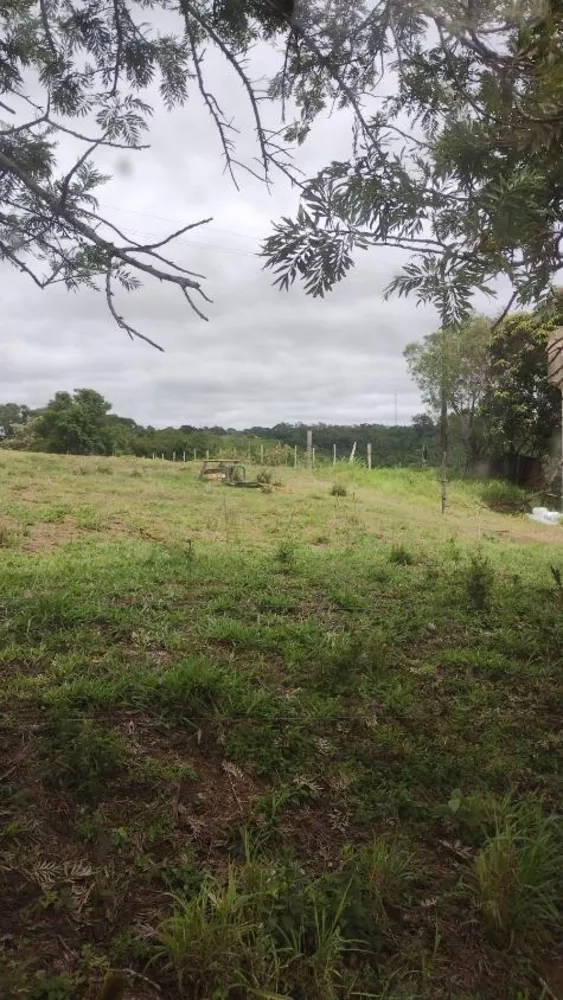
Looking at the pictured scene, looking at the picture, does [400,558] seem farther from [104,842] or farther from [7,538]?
[104,842]

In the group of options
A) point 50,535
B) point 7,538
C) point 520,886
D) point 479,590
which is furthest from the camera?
point 50,535

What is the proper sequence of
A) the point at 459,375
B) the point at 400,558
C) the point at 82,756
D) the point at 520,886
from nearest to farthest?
the point at 520,886 < the point at 82,756 < the point at 400,558 < the point at 459,375

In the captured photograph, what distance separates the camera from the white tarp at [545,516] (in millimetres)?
12400

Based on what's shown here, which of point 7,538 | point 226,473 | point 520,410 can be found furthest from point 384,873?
point 520,410

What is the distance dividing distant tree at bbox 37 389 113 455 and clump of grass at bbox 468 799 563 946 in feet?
25.2

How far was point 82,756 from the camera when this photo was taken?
7.07 feet

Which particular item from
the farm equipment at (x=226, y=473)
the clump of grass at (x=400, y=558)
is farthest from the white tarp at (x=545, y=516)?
the clump of grass at (x=400, y=558)

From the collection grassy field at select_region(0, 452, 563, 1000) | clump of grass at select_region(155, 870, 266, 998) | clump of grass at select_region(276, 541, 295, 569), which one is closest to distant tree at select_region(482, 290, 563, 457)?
clump of grass at select_region(276, 541, 295, 569)

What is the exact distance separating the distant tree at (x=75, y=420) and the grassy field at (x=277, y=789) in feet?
15.0

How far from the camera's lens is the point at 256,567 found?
18.0 feet

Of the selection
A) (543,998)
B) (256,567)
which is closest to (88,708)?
(543,998)

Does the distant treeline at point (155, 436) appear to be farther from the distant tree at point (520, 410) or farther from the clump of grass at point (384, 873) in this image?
the clump of grass at point (384, 873)

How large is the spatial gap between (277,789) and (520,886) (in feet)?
2.71

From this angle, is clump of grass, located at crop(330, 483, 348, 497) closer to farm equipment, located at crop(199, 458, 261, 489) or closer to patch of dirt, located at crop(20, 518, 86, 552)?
farm equipment, located at crop(199, 458, 261, 489)
